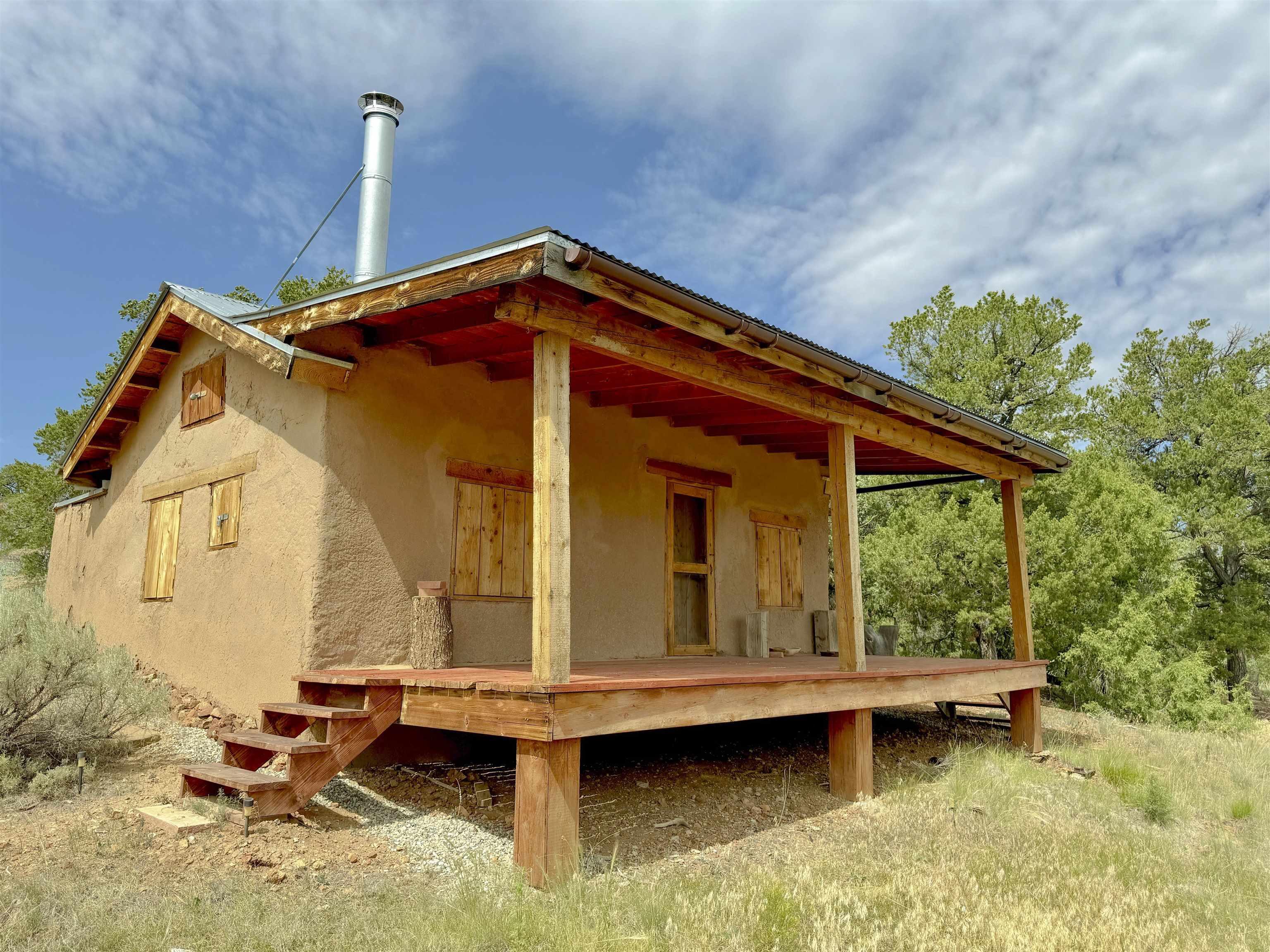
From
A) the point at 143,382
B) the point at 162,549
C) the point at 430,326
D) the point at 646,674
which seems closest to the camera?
the point at 646,674

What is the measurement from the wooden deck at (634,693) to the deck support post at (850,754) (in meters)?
0.17

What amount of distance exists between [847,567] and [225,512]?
220 inches

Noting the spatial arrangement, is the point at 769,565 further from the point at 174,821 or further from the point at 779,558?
the point at 174,821

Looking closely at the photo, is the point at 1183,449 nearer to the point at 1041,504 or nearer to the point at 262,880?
the point at 1041,504

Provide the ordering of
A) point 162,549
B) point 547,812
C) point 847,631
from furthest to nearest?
point 162,549, point 847,631, point 547,812

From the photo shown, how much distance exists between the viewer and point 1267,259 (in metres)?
21.3

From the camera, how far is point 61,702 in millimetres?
6668

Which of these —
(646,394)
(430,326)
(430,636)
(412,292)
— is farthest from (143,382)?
(646,394)

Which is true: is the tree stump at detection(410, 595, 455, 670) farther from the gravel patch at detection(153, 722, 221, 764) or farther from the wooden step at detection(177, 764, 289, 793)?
the gravel patch at detection(153, 722, 221, 764)

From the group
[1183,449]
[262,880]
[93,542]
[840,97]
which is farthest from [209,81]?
[1183,449]

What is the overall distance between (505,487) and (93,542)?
6.40m

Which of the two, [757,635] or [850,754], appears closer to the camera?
[850,754]

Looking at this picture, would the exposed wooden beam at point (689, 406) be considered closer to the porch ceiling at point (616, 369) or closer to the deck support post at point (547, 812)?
the porch ceiling at point (616, 369)

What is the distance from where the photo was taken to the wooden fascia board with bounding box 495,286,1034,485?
4809 millimetres
